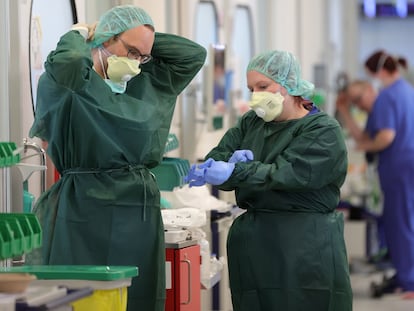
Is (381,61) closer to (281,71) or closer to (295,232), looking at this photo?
(281,71)

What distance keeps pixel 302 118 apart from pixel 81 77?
1.08 metres

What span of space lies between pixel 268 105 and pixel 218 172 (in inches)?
15.6

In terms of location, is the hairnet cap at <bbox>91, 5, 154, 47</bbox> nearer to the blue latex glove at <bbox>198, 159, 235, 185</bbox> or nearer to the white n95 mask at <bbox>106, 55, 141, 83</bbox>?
the white n95 mask at <bbox>106, 55, 141, 83</bbox>

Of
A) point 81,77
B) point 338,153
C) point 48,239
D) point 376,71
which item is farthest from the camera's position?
point 376,71

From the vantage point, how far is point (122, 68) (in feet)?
12.7

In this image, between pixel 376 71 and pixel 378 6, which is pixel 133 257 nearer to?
pixel 376 71

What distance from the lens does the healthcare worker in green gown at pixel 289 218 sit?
→ 165 inches

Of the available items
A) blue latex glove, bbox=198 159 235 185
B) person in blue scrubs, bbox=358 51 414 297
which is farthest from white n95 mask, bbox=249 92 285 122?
person in blue scrubs, bbox=358 51 414 297

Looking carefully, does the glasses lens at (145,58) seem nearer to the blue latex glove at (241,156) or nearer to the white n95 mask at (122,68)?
the white n95 mask at (122,68)

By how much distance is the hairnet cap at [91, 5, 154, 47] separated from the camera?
3.92 meters

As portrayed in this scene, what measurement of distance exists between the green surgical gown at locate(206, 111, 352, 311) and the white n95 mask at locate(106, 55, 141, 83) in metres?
0.62

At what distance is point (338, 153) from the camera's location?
4.25 m

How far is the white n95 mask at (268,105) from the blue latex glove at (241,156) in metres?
0.18

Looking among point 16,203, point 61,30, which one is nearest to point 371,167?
point 61,30
